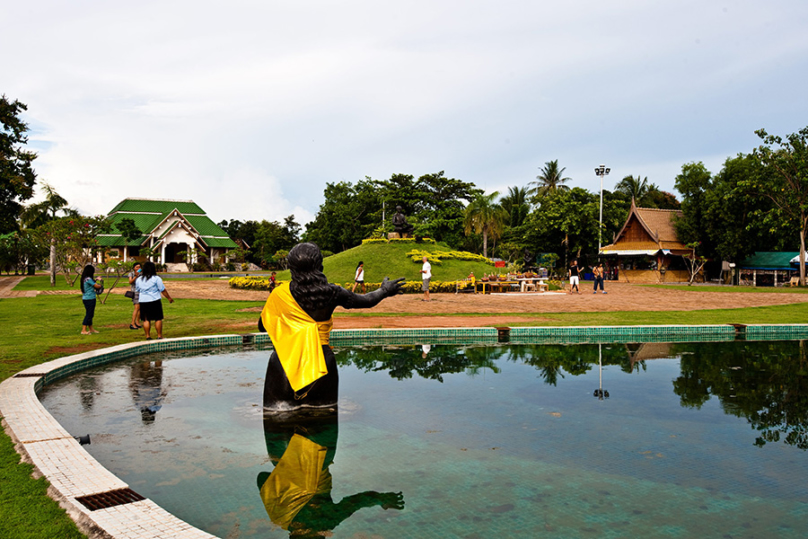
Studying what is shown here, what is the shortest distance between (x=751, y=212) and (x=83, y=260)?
38.3m

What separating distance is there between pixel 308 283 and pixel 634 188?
60000 millimetres

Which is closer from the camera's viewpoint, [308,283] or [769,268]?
[308,283]

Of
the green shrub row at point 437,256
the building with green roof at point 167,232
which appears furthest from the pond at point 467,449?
the building with green roof at point 167,232

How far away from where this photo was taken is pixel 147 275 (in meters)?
10.4

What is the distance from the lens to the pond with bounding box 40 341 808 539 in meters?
3.98

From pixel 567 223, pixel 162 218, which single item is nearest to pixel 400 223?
pixel 567 223

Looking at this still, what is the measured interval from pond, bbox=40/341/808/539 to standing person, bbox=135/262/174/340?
1825 millimetres

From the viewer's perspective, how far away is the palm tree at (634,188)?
59.5m

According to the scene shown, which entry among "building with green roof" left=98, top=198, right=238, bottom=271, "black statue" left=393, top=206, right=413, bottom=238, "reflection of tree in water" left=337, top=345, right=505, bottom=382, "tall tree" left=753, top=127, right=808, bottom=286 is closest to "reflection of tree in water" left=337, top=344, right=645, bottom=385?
"reflection of tree in water" left=337, top=345, right=505, bottom=382

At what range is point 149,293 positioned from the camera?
10.6m

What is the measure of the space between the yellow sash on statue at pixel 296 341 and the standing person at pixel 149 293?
5.08 m

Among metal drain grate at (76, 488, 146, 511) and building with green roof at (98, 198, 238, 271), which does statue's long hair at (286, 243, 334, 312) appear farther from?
building with green roof at (98, 198, 238, 271)

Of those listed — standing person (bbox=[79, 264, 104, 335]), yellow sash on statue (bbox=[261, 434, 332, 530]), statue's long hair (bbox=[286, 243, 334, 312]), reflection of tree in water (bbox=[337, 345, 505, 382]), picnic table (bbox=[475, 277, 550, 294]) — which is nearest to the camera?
yellow sash on statue (bbox=[261, 434, 332, 530])

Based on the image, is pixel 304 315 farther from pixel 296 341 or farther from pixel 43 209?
pixel 43 209
